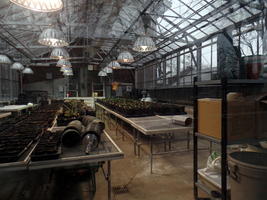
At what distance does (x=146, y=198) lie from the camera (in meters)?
1.99

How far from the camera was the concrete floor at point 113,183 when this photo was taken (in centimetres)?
203

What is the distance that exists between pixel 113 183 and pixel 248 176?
168 cm

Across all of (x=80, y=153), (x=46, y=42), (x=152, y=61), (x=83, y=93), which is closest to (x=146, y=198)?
(x=80, y=153)

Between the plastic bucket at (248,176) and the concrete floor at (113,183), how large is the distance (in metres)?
0.92

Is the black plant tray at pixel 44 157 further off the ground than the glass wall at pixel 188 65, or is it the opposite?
the glass wall at pixel 188 65

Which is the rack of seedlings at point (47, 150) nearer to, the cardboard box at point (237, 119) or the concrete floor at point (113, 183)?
the concrete floor at point (113, 183)

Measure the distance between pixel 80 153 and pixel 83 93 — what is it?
1236 cm

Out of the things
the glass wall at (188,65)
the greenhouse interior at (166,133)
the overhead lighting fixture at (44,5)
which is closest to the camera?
the greenhouse interior at (166,133)

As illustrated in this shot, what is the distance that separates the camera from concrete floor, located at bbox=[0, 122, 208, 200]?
2.03 m

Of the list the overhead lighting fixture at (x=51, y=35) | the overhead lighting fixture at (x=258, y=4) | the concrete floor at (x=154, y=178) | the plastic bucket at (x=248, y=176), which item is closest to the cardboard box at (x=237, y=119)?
the plastic bucket at (x=248, y=176)

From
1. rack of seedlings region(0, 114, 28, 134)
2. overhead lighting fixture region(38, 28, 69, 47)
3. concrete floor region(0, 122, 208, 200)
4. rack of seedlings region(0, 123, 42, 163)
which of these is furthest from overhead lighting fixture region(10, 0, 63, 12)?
concrete floor region(0, 122, 208, 200)

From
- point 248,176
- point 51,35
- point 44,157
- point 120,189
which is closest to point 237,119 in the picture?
point 248,176

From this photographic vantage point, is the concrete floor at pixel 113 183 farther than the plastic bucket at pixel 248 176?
Yes

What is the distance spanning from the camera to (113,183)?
233 centimetres
